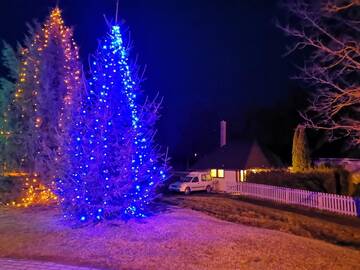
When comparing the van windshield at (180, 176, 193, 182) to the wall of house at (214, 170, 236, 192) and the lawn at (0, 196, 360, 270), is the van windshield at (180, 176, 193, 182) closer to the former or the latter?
the wall of house at (214, 170, 236, 192)

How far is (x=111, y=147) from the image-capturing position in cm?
1233

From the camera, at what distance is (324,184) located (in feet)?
81.5

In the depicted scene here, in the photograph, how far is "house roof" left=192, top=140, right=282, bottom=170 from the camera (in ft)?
128

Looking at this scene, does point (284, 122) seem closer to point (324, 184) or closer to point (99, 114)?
point (324, 184)

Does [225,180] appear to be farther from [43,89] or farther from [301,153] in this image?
[43,89]

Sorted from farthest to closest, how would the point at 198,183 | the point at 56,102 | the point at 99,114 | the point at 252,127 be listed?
1. the point at 252,127
2. the point at 198,183
3. the point at 56,102
4. the point at 99,114

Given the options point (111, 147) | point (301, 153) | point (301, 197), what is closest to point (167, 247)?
point (111, 147)

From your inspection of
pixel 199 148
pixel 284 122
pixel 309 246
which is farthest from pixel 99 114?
pixel 199 148

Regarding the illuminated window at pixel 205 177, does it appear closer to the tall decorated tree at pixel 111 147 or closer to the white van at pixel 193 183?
the white van at pixel 193 183

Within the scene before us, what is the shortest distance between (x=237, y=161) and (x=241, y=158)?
0.48m

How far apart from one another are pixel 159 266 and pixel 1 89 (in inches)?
607

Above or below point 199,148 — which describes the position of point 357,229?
below

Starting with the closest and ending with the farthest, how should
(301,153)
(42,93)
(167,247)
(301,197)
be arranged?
(167,247)
(42,93)
(301,197)
(301,153)

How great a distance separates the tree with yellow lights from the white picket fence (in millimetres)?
13050
